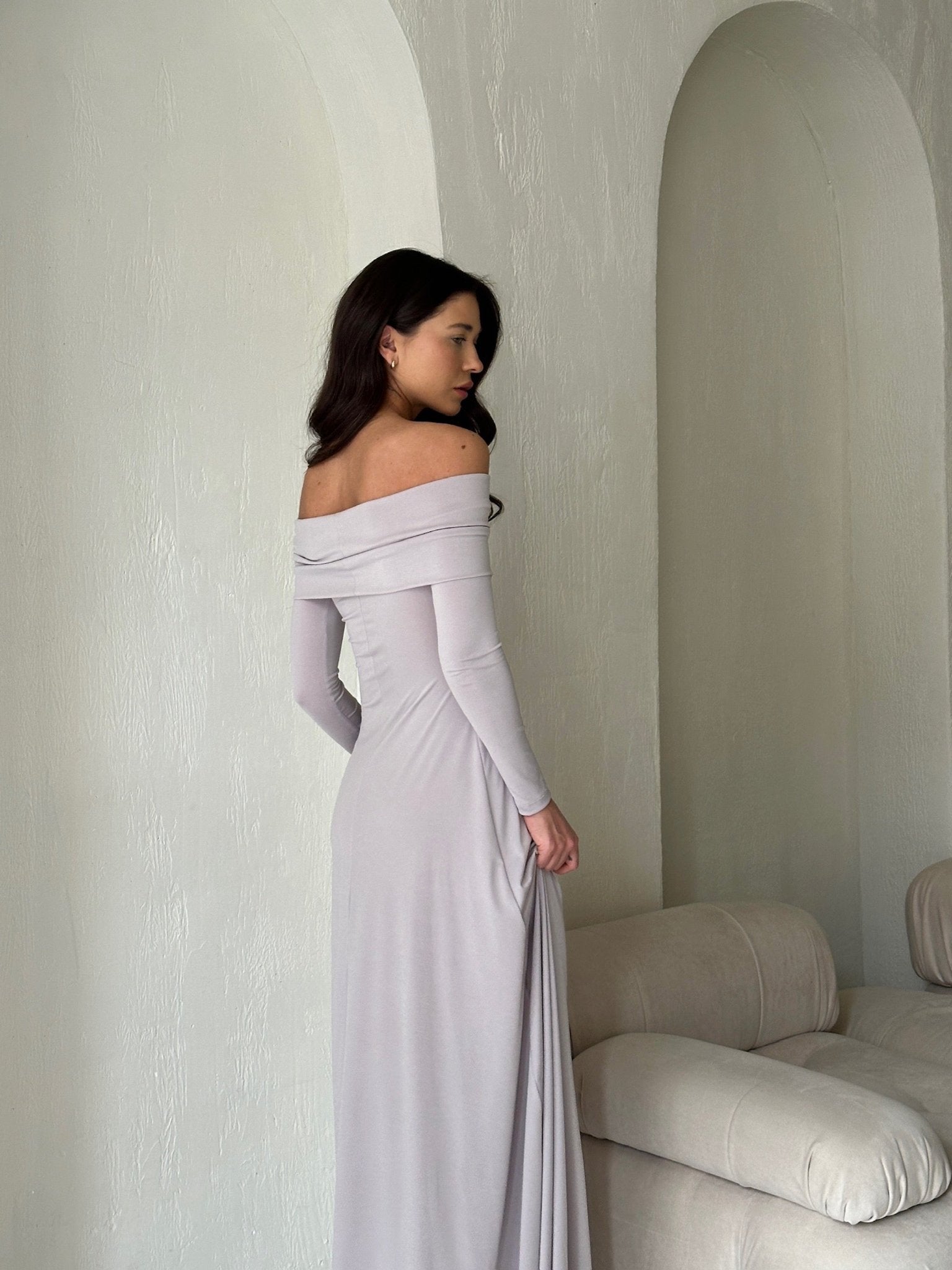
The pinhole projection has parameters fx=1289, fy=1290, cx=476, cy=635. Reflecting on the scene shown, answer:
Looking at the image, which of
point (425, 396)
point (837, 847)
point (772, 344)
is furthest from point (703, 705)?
point (425, 396)

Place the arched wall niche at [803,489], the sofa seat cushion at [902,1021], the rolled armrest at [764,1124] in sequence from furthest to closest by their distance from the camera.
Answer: the arched wall niche at [803,489] < the sofa seat cushion at [902,1021] < the rolled armrest at [764,1124]

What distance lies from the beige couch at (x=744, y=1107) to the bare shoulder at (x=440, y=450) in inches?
38.1

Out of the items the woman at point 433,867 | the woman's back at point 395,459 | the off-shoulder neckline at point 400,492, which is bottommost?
the woman at point 433,867

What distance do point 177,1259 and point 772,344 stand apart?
8.77 ft

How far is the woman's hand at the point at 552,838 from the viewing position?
1830 mm

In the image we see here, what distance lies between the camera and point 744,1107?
74.5 inches

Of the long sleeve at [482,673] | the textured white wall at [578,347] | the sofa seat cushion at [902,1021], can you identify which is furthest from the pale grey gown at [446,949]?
the sofa seat cushion at [902,1021]

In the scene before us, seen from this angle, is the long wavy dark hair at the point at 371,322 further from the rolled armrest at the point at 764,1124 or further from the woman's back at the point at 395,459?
the rolled armrest at the point at 764,1124

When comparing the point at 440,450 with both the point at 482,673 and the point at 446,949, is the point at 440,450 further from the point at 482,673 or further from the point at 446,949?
the point at 446,949

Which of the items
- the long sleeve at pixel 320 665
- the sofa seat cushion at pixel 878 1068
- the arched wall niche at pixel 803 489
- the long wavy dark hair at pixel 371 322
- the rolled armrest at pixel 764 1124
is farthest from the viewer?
the arched wall niche at pixel 803 489

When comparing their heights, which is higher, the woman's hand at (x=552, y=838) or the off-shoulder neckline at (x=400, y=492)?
the off-shoulder neckline at (x=400, y=492)

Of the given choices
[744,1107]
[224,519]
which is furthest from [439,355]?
[744,1107]

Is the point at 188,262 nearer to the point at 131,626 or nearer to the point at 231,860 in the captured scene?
the point at 131,626

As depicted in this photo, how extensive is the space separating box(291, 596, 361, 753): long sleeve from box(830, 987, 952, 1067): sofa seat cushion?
1.42 meters
